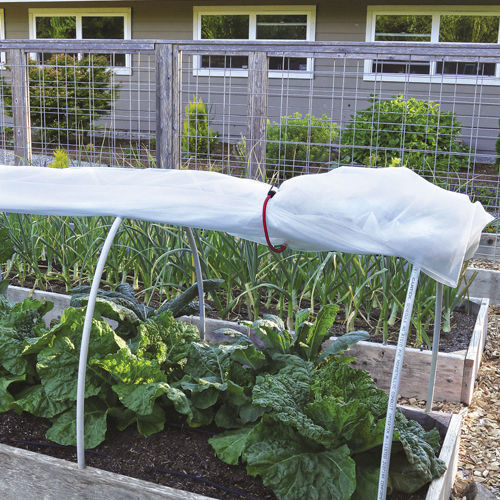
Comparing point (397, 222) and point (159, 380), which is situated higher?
point (397, 222)

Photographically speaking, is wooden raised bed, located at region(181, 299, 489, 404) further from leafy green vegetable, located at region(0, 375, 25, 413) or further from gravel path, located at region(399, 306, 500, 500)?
leafy green vegetable, located at region(0, 375, 25, 413)

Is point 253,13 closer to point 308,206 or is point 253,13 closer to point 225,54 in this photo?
point 225,54

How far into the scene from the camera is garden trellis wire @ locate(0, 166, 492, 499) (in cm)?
164

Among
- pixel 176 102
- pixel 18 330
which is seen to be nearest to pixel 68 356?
pixel 18 330

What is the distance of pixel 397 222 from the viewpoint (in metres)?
1.66

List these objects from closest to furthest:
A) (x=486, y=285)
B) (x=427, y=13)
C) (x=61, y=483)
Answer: (x=61, y=483)
(x=486, y=285)
(x=427, y=13)

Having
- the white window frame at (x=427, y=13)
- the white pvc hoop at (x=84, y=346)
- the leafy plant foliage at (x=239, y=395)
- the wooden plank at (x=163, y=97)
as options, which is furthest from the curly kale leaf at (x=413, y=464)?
the white window frame at (x=427, y=13)

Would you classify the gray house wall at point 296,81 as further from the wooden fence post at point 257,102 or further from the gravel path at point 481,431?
the gravel path at point 481,431

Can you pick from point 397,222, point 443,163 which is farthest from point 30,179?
point 443,163

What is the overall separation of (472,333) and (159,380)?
1.94 meters

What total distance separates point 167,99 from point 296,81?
7526 mm

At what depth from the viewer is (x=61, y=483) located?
6.89ft

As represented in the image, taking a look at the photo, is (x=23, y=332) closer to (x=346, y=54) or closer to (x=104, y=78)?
(x=346, y=54)

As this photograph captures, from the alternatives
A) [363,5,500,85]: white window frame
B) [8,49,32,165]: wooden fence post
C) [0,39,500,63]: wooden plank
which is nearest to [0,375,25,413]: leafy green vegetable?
[0,39,500,63]: wooden plank
